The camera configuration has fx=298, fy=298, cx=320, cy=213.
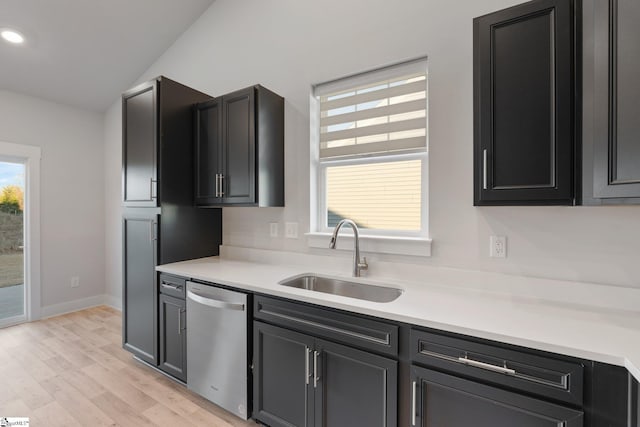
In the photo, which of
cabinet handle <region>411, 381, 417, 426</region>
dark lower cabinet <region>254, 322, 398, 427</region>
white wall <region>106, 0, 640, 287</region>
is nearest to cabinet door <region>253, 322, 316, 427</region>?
dark lower cabinet <region>254, 322, 398, 427</region>

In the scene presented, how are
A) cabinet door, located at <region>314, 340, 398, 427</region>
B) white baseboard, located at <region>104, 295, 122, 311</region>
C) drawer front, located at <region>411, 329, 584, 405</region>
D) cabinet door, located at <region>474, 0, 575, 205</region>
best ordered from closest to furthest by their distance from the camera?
drawer front, located at <region>411, 329, 584, 405</region>
cabinet door, located at <region>474, 0, 575, 205</region>
cabinet door, located at <region>314, 340, 398, 427</region>
white baseboard, located at <region>104, 295, 122, 311</region>

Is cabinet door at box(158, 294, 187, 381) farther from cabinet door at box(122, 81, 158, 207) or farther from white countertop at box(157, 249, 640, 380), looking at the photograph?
cabinet door at box(122, 81, 158, 207)

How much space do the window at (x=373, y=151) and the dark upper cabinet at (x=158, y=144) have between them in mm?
1095

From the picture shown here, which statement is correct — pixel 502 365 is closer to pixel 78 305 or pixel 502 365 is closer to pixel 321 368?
pixel 321 368

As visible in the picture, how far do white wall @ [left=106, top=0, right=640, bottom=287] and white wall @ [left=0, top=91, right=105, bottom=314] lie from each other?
2092mm

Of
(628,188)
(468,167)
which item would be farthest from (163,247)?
(628,188)

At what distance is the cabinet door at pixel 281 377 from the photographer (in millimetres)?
1616

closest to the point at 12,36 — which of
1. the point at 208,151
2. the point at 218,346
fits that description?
the point at 208,151

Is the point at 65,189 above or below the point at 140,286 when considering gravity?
above

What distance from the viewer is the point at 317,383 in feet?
5.14

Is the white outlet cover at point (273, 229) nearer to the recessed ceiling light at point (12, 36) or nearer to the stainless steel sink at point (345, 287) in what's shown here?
the stainless steel sink at point (345, 287)

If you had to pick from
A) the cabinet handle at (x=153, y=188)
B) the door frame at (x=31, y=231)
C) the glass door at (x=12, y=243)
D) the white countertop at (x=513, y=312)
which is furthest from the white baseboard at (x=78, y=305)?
the white countertop at (x=513, y=312)

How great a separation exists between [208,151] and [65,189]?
103 inches

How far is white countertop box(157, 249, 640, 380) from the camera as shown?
1.04m
